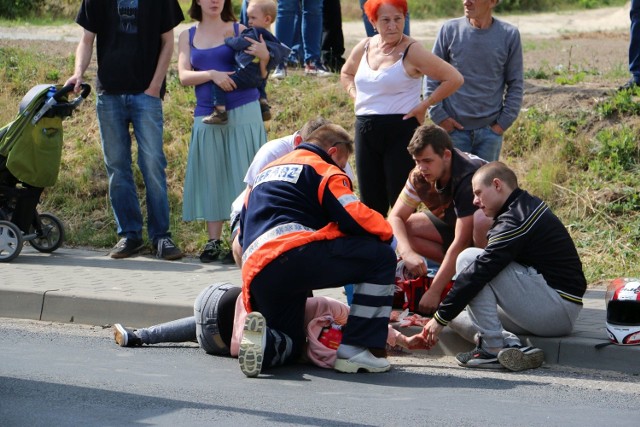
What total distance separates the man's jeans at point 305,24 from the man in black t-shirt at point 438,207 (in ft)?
15.3

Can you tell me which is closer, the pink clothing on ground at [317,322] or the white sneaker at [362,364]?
the white sneaker at [362,364]

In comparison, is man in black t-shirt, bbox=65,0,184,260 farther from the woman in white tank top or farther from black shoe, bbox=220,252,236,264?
the woman in white tank top

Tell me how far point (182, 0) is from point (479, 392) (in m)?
21.7

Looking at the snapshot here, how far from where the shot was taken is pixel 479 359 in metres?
7.10

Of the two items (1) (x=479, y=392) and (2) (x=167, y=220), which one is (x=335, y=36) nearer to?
(2) (x=167, y=220)

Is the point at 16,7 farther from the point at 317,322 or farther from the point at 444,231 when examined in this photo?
the point at 317,322

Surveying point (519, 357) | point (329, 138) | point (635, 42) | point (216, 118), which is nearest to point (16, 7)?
point (216, 118)

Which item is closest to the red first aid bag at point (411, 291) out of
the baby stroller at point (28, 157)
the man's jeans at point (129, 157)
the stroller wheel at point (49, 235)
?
the man's jeans at point (129, 157)

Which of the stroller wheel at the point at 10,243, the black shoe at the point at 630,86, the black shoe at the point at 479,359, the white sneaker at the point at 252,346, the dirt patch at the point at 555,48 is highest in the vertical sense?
the black shoe at the point at 630,86

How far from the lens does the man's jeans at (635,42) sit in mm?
11086

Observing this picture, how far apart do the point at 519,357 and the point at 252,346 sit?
5.12 ft

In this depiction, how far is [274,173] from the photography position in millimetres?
7047

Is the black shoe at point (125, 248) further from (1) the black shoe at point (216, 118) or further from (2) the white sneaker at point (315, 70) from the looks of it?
(2) the white sneaker at point (315, 70)

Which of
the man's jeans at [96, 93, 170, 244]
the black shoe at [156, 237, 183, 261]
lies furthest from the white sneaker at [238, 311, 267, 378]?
the man's jeans at [96, 93, 170, 244]
